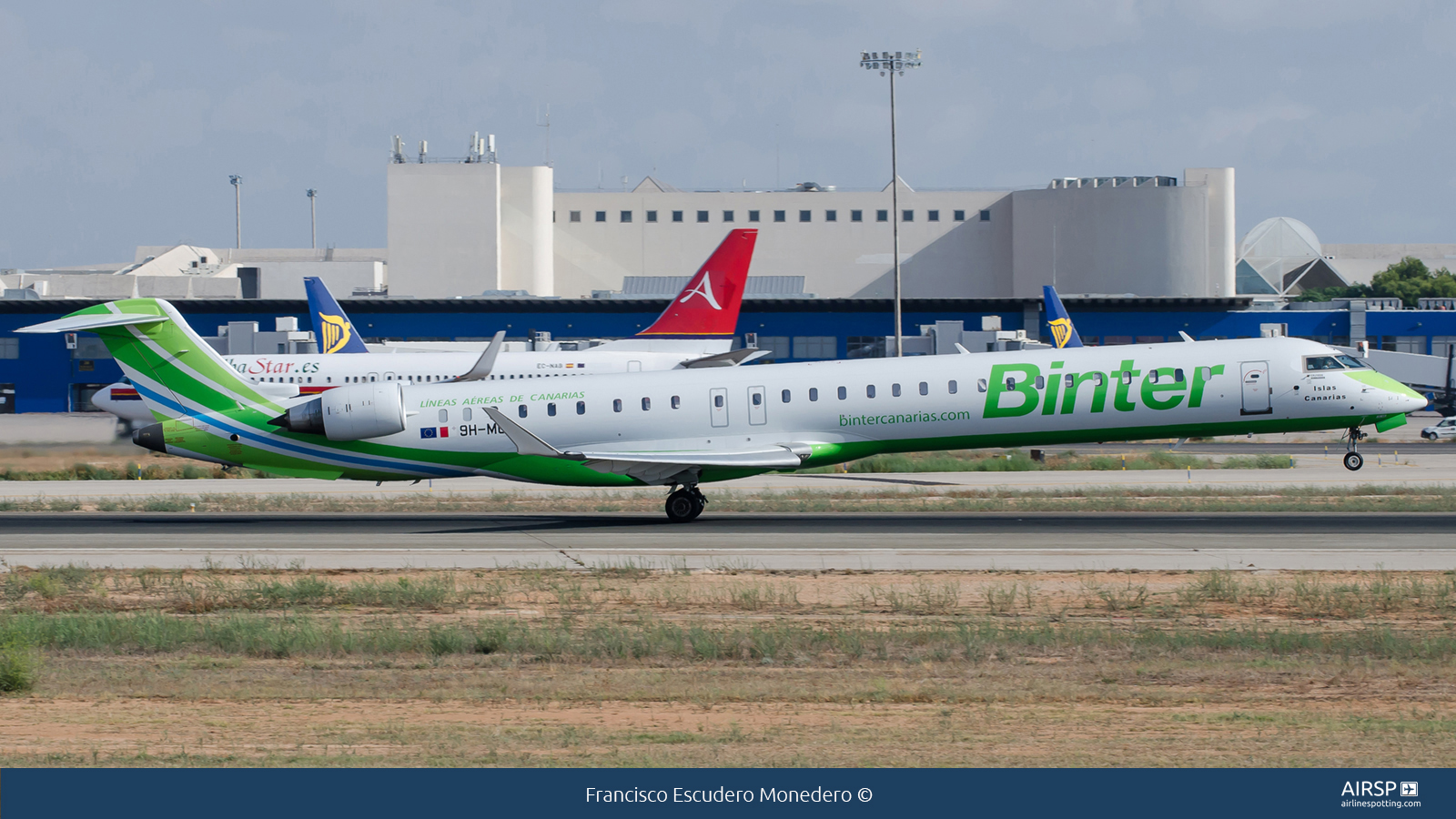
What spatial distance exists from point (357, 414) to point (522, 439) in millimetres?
3639

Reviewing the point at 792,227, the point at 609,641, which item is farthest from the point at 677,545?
the point at 792,227

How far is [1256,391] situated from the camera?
29.0 m

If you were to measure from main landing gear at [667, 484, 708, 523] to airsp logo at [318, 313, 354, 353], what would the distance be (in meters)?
34.9

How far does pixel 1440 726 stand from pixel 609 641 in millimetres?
8546

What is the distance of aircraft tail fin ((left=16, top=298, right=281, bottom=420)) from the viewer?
3022 centimetres

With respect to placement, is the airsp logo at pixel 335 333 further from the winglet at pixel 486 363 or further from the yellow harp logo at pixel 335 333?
the winglet at pixel 486 363

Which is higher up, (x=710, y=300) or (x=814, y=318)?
(x=814, y=318)

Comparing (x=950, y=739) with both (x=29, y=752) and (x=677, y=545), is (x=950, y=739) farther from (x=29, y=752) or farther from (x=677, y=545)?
(x=677, y=545)

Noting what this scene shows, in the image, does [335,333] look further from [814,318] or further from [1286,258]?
[1286,258]

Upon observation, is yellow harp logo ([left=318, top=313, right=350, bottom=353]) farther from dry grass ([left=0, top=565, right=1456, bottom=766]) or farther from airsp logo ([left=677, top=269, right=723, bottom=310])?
dry grass ([left=0, top=565, right=1456, bottom=766])

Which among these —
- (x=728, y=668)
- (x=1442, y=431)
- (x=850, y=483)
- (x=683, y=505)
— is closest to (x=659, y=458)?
(x=683, y=505)

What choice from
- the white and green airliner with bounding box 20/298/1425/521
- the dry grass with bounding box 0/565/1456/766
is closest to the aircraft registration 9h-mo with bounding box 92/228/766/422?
the white and green airliner with bounding box 20/298/1425/521

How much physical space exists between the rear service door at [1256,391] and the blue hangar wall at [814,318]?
190ft

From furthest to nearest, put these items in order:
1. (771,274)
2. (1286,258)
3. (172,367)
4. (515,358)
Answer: (1286,258), (771,274), (515,358), (172,367)
